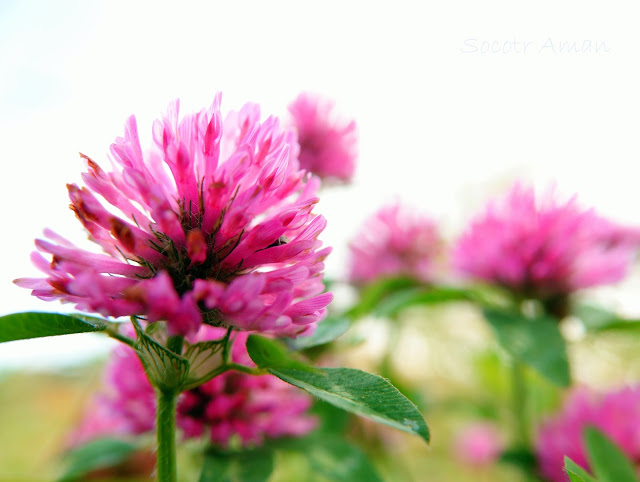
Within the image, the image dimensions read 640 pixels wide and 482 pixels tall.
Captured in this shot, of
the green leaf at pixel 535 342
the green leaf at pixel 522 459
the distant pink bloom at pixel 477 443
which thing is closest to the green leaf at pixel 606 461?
the green leaf at pixel 535 342

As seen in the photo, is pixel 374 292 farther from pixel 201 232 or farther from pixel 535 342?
pixel 201 232

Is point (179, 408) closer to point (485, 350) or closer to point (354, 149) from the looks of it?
point (354, 149)

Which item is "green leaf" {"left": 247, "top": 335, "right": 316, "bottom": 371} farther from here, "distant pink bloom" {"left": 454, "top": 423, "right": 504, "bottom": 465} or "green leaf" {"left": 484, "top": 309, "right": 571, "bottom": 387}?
"distant pink bloom" {"left": 454, "top": 423, "right": 504, "bottom": 465}

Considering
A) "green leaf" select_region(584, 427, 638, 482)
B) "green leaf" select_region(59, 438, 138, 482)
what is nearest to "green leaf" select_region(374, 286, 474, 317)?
"green leaf" select_region(584, 427, 638, 482)

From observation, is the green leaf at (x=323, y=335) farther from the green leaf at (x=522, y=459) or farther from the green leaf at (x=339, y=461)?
the green leaf at (x=522, y=459)

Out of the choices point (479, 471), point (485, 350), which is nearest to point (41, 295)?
point (485, 350)
